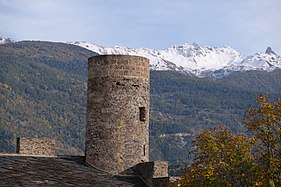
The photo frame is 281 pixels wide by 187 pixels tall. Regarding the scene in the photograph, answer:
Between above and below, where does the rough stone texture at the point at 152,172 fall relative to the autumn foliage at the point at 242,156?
below

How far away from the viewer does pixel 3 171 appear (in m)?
28.5

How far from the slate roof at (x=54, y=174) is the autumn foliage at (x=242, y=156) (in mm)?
4665

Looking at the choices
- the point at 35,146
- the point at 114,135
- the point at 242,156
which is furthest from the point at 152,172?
the point at 242,156

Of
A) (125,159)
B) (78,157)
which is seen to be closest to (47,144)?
(78,157)

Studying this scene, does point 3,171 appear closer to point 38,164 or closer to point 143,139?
point 38,164

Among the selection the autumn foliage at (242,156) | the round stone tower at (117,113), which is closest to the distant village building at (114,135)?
the round stone tower at (117,113)

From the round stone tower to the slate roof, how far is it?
864 millimetres

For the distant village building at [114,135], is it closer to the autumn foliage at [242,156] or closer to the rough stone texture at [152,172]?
the rough stone texture at [152,172]

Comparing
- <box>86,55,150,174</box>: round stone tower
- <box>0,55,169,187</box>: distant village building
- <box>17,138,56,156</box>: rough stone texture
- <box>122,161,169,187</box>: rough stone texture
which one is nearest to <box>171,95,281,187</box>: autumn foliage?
<box>122,161,169,187</box>: rough stone texture

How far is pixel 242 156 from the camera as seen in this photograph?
2714 centimetres

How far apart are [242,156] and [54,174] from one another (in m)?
8.79

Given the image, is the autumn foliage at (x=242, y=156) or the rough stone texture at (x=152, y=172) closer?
the autumn foliage at (x=242, y=156)

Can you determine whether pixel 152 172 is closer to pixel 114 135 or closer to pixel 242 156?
pixel 114 135

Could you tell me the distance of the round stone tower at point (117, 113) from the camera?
111 ft
